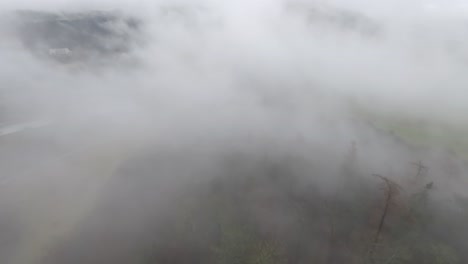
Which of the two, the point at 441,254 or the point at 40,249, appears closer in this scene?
the point at 441,254

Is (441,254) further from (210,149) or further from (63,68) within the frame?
(63,68)

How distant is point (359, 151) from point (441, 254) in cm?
3931

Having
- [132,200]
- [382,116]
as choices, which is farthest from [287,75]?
[132,200]

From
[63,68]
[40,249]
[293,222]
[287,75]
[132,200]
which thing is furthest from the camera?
[287,75]

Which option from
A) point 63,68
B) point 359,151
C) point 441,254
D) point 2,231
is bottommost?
point 63,68

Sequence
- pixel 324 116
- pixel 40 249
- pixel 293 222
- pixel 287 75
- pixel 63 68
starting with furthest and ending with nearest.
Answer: pixel 287 75 < pixel 63 68 < pixel 324 116 < pixel 293 222 < pixel 40 249

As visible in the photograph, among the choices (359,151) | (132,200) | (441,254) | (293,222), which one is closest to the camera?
(441,254)

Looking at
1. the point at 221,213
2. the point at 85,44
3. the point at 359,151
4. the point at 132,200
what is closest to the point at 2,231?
the point at 132,200

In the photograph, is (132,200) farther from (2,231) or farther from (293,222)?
(293,222)

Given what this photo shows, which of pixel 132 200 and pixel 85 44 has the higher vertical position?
pixel 132 200

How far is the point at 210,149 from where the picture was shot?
86.6m

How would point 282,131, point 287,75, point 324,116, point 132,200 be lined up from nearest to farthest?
point 132,200 → point 282,131 → point 324,116 → point 287,75

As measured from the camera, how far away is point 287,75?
15588 centimetres

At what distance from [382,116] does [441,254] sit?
68.5m
